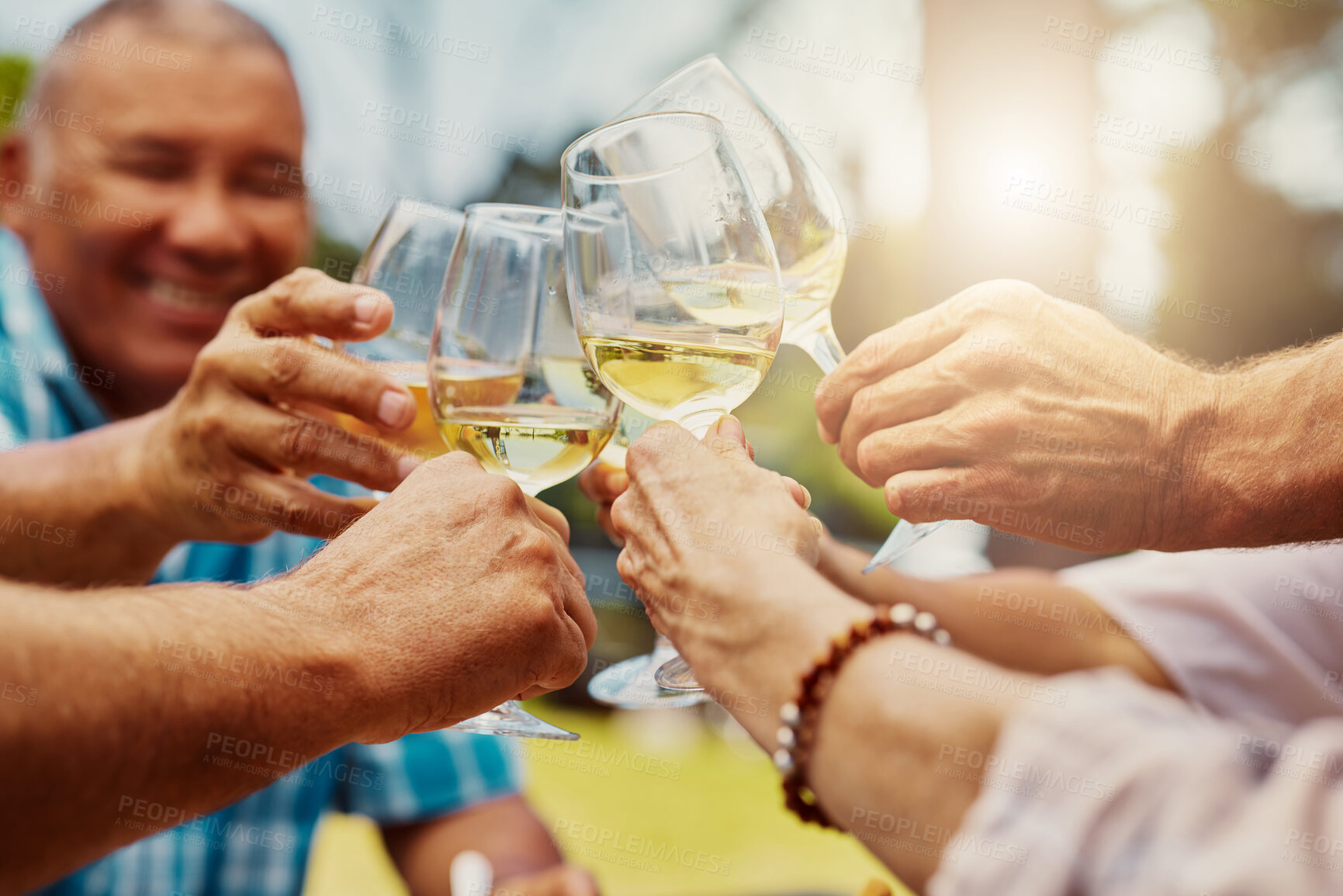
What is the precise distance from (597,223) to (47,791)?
2.42 feet

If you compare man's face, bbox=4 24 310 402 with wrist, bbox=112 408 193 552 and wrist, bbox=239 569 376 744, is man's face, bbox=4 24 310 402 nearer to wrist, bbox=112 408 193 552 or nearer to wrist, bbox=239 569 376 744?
wrist, bbox=112 408 193 552

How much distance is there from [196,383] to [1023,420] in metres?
1.24

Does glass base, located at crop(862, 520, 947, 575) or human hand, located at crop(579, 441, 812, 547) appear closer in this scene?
glass base, located at crop(862, 520, 947, 575)

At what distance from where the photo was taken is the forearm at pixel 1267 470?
1292 millimetres

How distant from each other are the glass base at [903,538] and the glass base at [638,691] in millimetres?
283

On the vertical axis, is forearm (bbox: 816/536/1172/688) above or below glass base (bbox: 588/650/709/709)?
below

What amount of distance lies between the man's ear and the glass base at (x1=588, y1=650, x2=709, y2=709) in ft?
8.25

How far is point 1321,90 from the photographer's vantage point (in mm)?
6266

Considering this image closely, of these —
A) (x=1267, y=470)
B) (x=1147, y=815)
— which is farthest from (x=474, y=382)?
(x=1267, y=470)

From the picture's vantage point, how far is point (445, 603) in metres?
0.99

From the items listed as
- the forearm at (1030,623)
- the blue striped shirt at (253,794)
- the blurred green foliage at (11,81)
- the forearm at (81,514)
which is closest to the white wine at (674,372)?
the forearm at (1030,623)

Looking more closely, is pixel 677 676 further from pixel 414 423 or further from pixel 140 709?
pixel 140 709

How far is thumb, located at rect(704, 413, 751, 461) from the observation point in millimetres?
1094

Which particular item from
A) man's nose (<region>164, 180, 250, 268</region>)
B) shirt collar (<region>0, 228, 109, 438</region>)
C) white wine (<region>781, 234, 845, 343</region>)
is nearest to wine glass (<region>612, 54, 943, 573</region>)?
white wine (<region>781, 234, 845, 343</region>)
